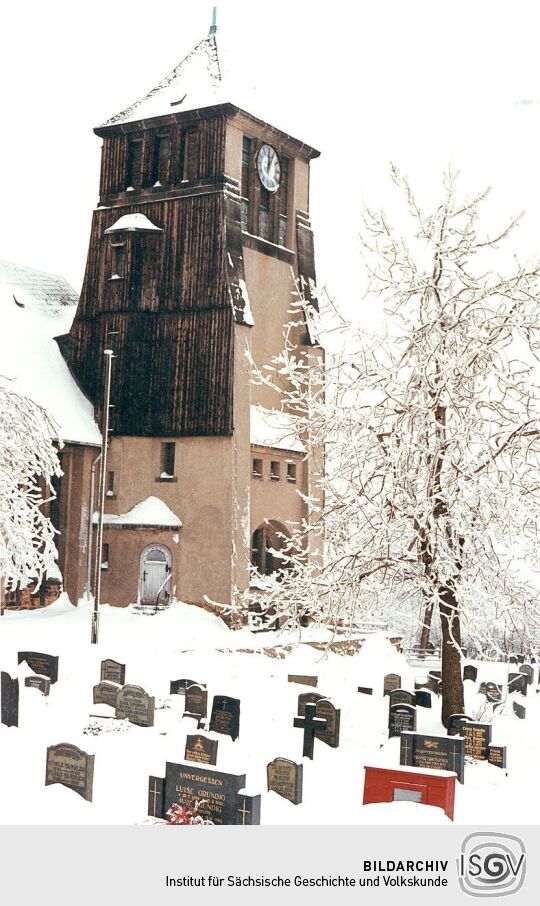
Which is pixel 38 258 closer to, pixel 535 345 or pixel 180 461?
pixel 180 461

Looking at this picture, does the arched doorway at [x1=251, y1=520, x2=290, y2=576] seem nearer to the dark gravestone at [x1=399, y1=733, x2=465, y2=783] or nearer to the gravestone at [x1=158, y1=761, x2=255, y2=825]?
the dark gravestone at [x1=399, y1=733, x2=465, y2=783]

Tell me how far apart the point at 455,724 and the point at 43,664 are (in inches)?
266

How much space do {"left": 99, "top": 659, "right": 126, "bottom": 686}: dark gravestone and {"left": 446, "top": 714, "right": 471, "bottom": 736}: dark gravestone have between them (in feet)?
18.4

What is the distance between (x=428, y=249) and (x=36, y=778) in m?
7.02

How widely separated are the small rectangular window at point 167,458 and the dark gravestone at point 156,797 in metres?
16.0

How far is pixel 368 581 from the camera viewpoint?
11656mm

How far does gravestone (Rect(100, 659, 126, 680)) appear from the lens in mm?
14680

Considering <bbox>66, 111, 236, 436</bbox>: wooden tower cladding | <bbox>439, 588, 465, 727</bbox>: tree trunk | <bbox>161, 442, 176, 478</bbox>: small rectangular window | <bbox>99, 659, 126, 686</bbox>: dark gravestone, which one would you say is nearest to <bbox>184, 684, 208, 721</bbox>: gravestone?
Answer: <bbox>99, 659, 126, 686</bbox>: dark gravestone

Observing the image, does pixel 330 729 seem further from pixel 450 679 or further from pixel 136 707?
pixel 136 707

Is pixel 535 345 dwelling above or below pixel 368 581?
above

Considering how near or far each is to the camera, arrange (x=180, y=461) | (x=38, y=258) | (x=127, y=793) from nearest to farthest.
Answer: (x=127, y=793), (x=38, y=258), (x=180, y=461)

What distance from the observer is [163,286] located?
2423 cm

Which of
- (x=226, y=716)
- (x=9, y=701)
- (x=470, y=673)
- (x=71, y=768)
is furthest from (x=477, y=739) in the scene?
(x=470, y=673)

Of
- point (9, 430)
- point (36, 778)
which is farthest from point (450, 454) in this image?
point (9, 430)
